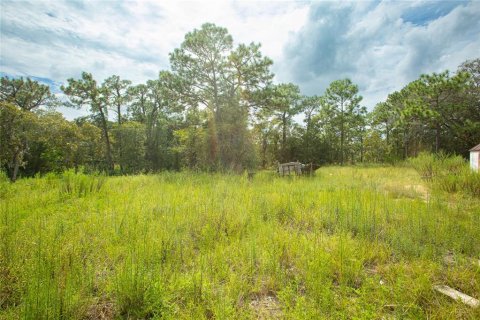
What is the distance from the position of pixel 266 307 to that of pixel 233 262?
0.78 meters

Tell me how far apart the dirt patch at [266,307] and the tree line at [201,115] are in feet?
29.2

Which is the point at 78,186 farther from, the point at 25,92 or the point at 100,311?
the point at 25,92

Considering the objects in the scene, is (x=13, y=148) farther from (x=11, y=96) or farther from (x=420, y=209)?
(x=420, y=209)

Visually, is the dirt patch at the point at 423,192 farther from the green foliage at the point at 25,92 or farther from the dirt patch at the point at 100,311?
the green foliage at the point at 25,92

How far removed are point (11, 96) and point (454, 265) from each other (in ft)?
106

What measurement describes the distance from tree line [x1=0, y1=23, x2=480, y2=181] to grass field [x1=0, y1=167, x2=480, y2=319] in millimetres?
6683

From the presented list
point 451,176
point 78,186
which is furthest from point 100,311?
point 451,176

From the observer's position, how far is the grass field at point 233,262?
6.72ft

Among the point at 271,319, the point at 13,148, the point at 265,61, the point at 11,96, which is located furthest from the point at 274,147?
the point at 271,319

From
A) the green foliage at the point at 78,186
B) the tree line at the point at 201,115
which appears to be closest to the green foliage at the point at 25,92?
the tree line at the point at 201,115

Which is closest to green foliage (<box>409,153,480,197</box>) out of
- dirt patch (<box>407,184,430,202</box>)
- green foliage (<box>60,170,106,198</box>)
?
dirt patch (<box>407,184,430,202</box>)

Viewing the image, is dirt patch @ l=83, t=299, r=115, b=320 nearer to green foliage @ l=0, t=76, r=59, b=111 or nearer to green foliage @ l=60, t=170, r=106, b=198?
green foliage @ l=60, t=170, r=106, b=198

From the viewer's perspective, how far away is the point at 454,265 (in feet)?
9.13

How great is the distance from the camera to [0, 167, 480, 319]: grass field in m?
Answer: 2.05
